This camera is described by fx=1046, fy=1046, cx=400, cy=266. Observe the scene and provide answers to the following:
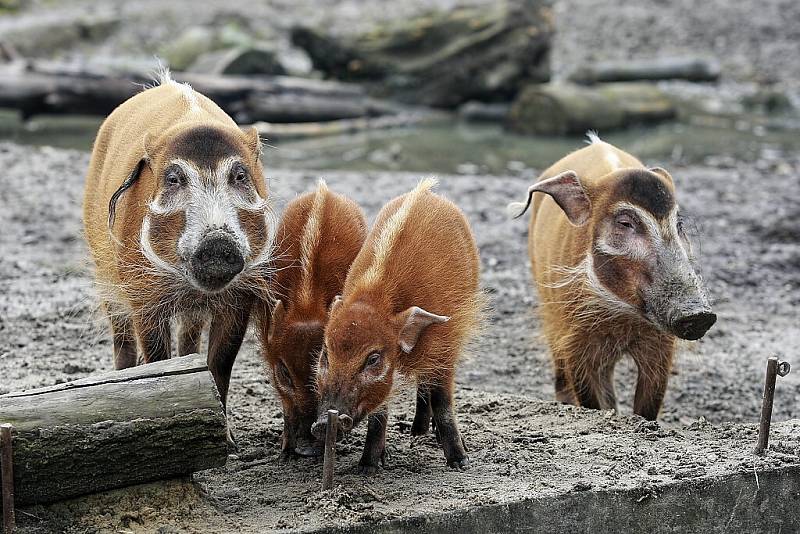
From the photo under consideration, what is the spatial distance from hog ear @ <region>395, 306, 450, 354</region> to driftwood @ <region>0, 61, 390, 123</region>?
28.9 feet

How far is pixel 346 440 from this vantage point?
5000mm

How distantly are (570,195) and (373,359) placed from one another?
173cm

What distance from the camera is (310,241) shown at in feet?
15.6

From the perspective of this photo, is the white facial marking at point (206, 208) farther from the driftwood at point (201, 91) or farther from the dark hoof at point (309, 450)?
the driftwood at point (201, 91)

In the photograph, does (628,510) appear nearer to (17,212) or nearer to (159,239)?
(159,239)

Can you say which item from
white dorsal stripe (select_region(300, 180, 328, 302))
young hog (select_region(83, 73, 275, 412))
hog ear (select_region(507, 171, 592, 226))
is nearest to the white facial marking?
young hog (select_region(83, 73, 275, 412))

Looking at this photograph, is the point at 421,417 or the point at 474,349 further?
the point at 474,349

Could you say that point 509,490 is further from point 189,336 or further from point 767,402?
point 189,336

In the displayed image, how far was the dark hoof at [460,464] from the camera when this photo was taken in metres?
4.50

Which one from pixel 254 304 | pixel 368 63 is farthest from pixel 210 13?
pixel 254 304

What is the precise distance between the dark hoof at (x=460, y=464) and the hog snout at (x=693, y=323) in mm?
1179

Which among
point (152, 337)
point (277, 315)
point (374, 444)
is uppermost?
point (277, 315)

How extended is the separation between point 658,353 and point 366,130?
34.0 feet

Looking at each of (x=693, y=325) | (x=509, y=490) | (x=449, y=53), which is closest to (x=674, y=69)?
(x=449, y=53)
